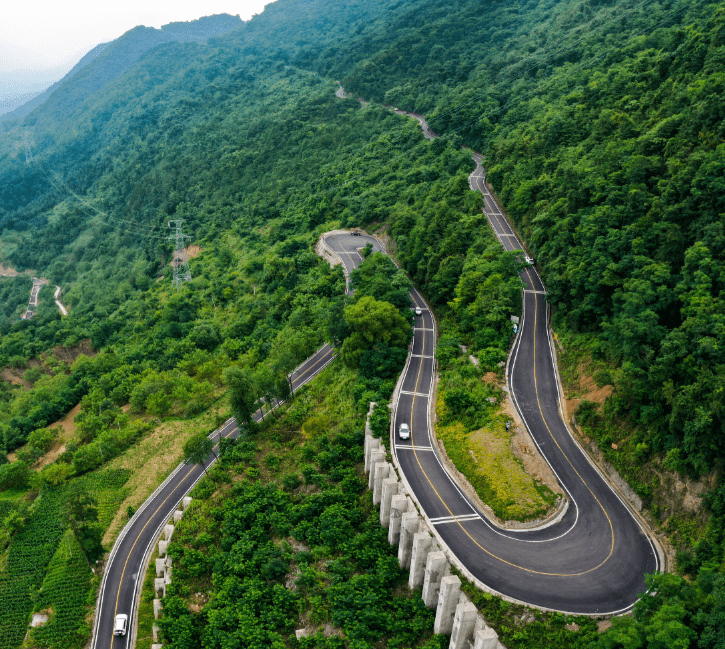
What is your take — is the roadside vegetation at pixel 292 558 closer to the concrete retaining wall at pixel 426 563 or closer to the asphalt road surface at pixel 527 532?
the concrete retaining wall at pixel 426 563

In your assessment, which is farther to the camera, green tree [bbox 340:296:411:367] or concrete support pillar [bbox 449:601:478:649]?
green tree [bbox 340:296:411:367]

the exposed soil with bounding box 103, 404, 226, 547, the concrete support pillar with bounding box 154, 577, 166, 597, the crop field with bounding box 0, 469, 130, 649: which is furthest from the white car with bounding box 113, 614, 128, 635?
the exposed soil with bounding box 103, 404, 226, 547

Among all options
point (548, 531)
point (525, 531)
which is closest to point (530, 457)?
point (548, 531)

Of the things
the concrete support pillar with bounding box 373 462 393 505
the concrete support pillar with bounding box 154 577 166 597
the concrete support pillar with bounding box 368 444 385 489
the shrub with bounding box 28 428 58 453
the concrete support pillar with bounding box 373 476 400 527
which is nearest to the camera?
the concrete support pillar with bounding box 373 476 400 527

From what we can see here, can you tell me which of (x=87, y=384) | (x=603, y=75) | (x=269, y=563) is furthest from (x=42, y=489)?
(x=603, y=75)

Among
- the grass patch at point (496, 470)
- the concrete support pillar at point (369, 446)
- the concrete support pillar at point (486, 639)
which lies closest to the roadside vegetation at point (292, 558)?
the concrete support pillar at point (369, 446)

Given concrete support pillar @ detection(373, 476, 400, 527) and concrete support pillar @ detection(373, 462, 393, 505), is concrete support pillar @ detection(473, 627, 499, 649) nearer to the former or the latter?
concrete support pillar @ detection(373, 476, 400, 527)
